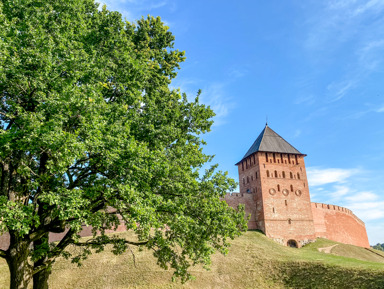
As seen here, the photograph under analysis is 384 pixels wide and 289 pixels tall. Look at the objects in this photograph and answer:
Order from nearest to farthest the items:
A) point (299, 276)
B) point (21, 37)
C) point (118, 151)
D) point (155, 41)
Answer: point (118, 151) → point (21, 37) → point (155, 41) → point (299, 276)

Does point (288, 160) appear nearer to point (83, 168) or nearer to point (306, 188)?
point (306, 188)

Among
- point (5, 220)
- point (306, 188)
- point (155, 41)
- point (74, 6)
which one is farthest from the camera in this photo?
point (306, 188)

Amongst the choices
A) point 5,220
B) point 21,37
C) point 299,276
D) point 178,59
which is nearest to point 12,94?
point 21,37

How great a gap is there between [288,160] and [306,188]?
4.90 meters

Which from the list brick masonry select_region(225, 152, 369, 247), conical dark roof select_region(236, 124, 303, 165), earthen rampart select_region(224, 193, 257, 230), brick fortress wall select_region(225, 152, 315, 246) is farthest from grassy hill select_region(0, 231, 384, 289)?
conical dark roof select_region(236, 124, 303, 165)

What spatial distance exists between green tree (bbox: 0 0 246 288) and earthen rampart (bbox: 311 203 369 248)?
37.3 meters

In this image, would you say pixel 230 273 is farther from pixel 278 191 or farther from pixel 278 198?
pixel 278 191

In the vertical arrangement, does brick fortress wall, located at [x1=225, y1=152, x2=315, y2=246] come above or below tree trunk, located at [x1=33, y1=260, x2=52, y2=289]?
above

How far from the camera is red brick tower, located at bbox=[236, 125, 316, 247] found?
136 feet

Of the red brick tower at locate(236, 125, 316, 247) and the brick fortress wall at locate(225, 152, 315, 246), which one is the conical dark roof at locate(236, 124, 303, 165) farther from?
the brick fortress wall at locate(225, 152, 315, 246)

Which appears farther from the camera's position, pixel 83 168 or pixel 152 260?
pixel 152 260

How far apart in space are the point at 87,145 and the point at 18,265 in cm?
578

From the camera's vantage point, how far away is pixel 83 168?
13141 mm

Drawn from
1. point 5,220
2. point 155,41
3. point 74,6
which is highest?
point 155,41
